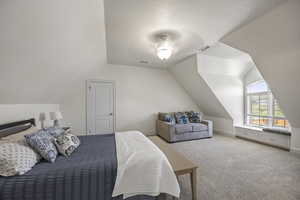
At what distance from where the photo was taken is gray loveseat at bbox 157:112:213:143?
4113mm

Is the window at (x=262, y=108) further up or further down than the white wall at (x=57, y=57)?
further down

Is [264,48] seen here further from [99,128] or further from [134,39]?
[99,128]

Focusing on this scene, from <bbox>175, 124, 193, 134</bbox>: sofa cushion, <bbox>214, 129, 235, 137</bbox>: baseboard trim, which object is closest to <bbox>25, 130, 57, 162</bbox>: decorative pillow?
<bbox>175, 124, 193, 134</bbox>: sofa cushion

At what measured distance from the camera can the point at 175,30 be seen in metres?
2.40

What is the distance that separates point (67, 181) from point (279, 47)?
349 centimetres

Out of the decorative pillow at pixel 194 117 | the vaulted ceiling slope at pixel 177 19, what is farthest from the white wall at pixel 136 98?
the vaulted ceiling slope at pixel 177 19

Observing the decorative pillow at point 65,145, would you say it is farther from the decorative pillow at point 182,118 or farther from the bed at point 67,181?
the decorative pillow at point 182,118

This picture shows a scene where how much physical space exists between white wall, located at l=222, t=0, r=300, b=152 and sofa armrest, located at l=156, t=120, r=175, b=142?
2.55 metres

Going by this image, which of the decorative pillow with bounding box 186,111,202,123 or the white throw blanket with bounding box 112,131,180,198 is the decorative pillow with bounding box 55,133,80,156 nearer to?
the white throw blanket with bounding box 112,131,180,198

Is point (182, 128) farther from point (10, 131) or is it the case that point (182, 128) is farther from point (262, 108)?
point (10, 131)

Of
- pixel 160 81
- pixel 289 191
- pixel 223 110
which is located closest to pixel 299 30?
pixel 289 191

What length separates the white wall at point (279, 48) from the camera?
1.89m

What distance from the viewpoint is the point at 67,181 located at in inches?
50.7

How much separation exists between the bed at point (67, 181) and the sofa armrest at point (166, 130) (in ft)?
8.44
